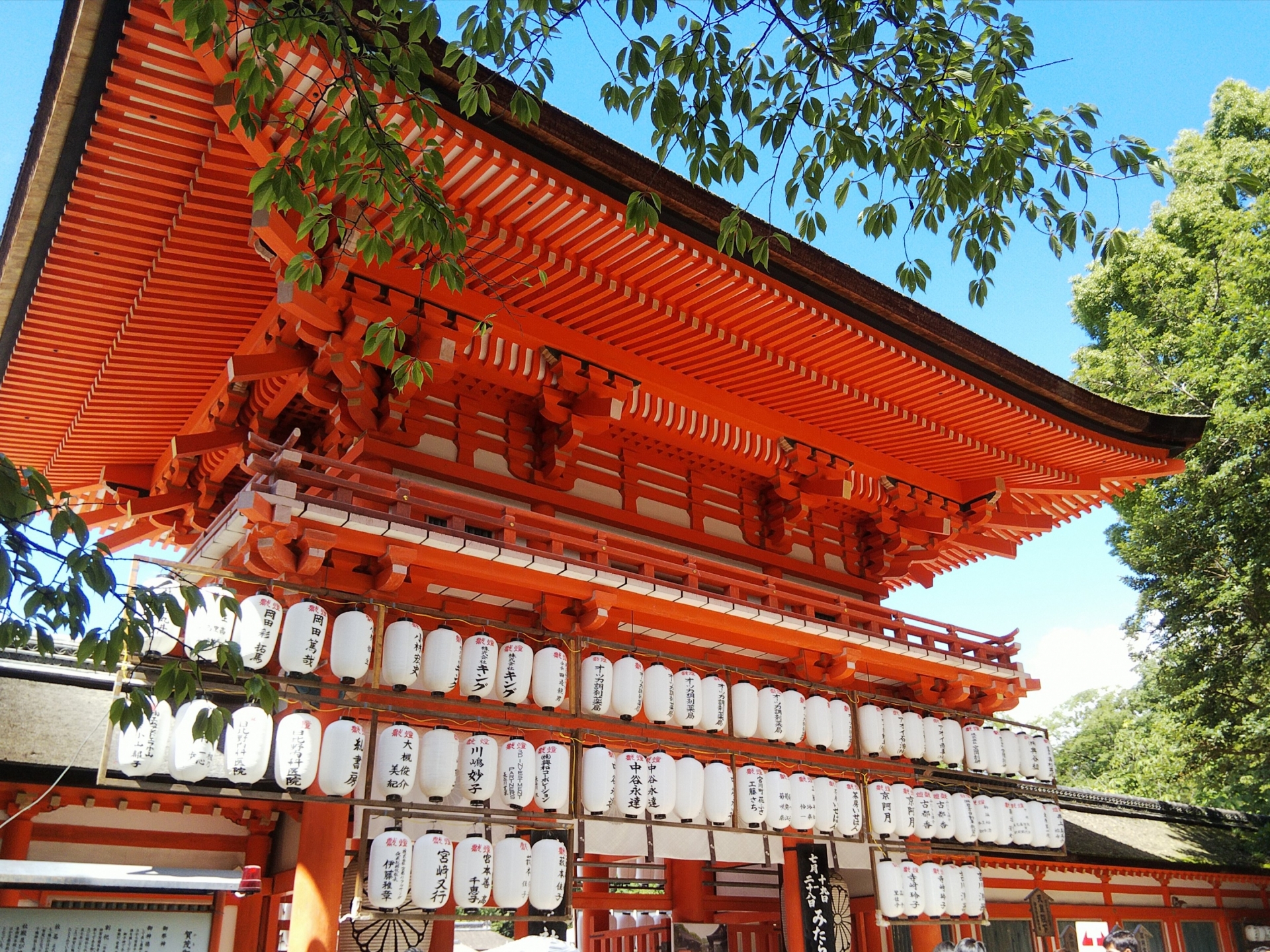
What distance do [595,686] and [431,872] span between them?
224 centimetres

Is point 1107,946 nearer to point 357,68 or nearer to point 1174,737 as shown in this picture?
point 357,68

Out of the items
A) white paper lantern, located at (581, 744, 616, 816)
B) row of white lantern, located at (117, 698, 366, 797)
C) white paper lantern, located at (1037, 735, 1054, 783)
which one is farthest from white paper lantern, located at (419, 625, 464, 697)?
white paper lantern, located at (1037, 735, 1054, 783)

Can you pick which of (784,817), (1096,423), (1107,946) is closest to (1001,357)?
(1096,423)

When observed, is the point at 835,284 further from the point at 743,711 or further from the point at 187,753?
the point at 187,753

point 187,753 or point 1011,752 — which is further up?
point 1011,752

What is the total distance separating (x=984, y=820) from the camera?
1177cm

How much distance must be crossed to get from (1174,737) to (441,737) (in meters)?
17.4

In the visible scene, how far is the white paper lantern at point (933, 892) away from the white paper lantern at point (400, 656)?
6519mm

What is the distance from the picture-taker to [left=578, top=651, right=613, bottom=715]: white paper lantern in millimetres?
8945

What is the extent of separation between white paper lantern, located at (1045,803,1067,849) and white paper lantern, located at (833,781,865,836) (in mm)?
3552

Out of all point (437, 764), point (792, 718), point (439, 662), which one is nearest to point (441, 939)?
point (437, 764)

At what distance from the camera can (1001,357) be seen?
443 inches

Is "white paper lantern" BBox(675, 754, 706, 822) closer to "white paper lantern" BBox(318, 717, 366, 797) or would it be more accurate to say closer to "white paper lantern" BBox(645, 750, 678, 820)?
"white paper lantern" BBox(645, 750, 678, 820)

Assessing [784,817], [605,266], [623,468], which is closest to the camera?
[605,266]
